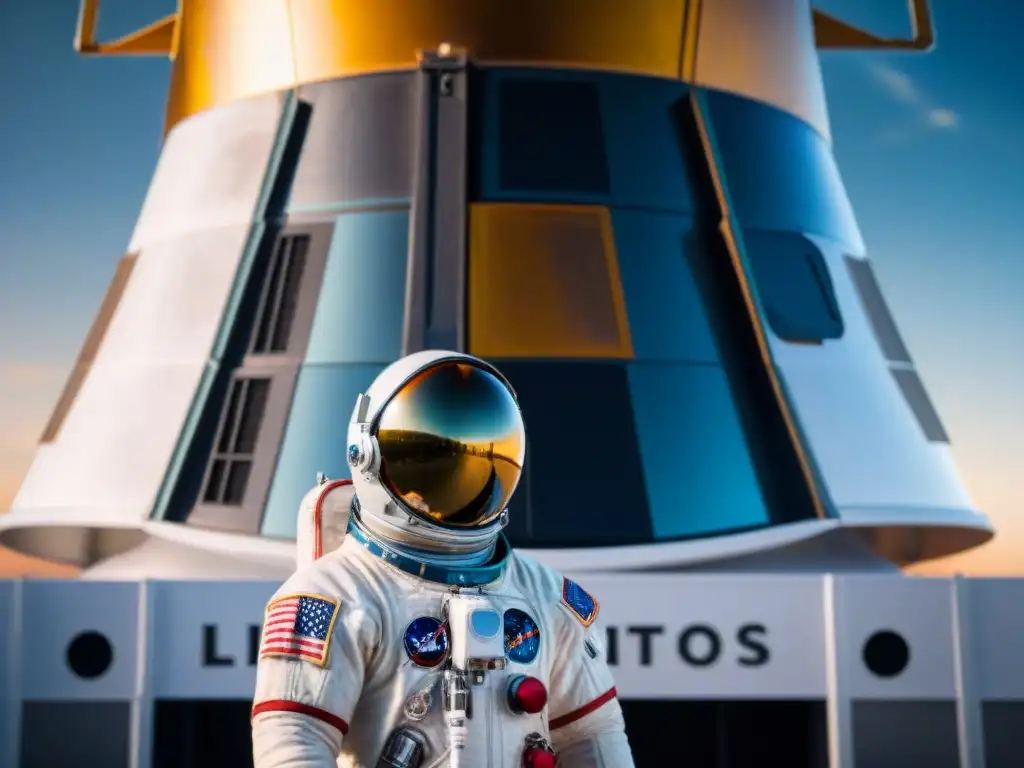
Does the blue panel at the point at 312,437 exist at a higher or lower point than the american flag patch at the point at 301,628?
higher

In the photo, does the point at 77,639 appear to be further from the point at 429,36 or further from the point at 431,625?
the point at 429,36

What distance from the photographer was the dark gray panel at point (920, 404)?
22.3ft

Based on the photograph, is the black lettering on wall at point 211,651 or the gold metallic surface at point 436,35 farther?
the gold metallic surface at point 436,35

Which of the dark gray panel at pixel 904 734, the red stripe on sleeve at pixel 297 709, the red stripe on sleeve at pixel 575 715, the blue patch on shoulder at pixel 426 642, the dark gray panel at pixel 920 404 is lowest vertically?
the red stripe on sleeve at pixel 297 709

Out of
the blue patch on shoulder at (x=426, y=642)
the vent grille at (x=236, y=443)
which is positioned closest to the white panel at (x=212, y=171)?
the vent grille at (x=236, y=443)

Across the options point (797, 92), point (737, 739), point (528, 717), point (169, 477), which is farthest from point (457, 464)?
point (797, 92)

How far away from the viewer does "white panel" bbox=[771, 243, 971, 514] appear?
609 centimetres

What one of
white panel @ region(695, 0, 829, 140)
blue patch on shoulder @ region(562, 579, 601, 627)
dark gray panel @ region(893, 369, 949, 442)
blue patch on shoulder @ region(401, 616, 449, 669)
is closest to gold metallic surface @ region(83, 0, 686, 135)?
white panel @ region(695, 0, 829, 140)

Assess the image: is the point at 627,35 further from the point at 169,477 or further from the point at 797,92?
the point at 169,477

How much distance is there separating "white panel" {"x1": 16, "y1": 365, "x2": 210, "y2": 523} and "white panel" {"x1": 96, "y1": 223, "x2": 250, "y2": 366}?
97 mm

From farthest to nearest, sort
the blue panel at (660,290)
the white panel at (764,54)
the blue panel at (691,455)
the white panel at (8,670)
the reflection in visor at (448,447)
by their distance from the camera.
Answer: the white panel at (764,54) < the blue panel at (660,290) < the blue panel at (691,455) < the white panel at (8,670) < the reflection in visor at (448,447)

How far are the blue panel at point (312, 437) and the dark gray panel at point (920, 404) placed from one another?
276 centimetres

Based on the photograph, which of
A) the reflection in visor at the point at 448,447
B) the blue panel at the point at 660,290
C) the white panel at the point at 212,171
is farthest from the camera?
the white panel at the point at 212,171

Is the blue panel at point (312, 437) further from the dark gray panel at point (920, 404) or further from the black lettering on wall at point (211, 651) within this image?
the dark gray panel at point (920, 404)
